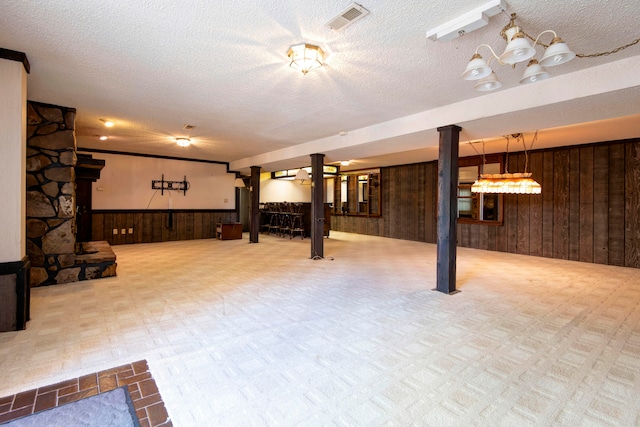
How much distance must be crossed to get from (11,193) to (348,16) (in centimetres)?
331

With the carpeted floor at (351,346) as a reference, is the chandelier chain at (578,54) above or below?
above

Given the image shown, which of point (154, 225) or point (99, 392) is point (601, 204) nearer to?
point (99, 392)

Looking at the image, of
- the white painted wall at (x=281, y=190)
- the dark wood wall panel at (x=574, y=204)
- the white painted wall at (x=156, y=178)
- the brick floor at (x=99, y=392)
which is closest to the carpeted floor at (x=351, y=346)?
the brick floor at (x=99, y=392)

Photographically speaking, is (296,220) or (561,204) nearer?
(561,204)

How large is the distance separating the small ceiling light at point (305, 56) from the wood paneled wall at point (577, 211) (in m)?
6.52

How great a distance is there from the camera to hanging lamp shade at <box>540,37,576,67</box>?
203cm

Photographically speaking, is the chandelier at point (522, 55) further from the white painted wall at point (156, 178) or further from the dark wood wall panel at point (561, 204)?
the white painted wall at point (156, 178)

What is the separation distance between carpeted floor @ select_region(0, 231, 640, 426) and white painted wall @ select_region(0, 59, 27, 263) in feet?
2.73

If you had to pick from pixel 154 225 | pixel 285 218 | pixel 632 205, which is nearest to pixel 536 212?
pixel 632 205

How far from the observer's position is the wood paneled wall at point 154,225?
841cm

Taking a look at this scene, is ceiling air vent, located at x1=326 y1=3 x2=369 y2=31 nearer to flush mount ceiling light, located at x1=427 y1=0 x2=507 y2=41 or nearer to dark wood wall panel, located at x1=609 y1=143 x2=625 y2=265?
flush mount ceiling light, located at x1=427 y1=0 x2=507 y2=41

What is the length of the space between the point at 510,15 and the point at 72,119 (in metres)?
5.52

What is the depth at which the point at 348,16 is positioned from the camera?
7.46 feet

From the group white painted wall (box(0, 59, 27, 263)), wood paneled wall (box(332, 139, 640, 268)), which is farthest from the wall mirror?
white painted wall (box(0, 59, 27, 263))
